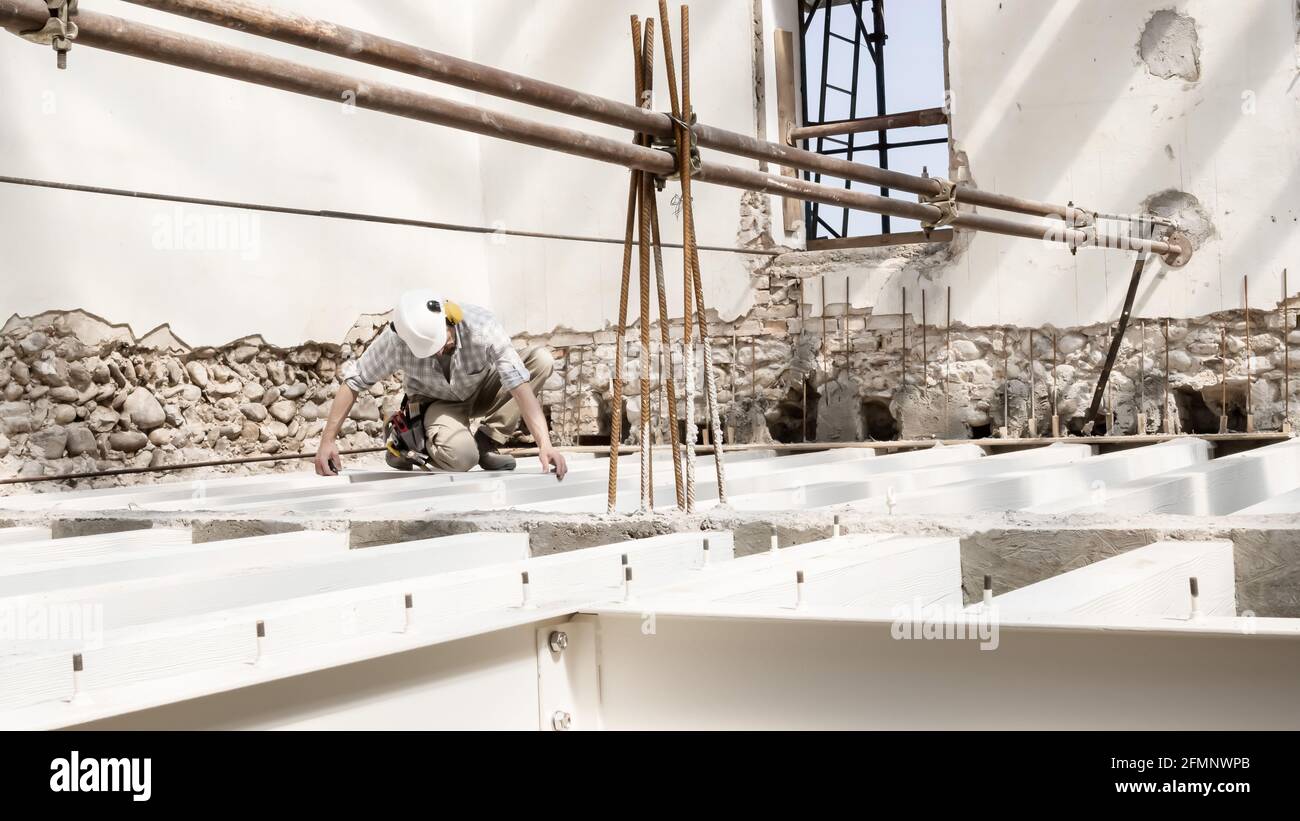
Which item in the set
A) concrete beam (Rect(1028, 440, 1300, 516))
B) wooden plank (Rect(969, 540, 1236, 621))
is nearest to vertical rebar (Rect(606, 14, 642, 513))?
concrete beam (Rect(1028, 440, 1300, 516))

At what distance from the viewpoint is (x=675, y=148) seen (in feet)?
10.6

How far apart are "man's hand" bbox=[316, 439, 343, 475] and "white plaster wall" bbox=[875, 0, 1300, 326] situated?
11.1ft

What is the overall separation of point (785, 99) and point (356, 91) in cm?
508

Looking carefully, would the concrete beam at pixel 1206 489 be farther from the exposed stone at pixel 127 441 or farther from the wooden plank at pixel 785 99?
the exposed stone at pixel 127 441

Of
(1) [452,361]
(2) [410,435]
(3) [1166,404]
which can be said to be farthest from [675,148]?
(3) [1166,404]

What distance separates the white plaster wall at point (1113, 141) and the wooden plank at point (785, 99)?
82cm

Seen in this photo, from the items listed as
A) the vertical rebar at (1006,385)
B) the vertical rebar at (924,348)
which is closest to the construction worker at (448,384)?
the vertical rebar at (924,348)

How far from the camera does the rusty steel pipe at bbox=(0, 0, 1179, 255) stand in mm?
2256

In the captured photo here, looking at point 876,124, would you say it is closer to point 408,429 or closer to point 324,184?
point 324,184

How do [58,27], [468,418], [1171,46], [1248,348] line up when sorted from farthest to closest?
1. [1171,46]
2. [1248,348]
3. [468,418]
4. [58,27]

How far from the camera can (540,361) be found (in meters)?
5.63
